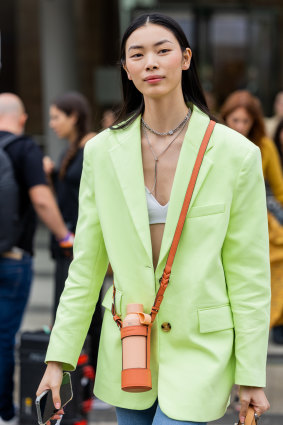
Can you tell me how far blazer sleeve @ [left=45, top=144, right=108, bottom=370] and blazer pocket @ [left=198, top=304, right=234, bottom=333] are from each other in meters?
0.37

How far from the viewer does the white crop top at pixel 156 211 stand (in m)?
2.40

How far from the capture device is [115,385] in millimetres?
2453

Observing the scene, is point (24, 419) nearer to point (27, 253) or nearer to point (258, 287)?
point (27, 253)

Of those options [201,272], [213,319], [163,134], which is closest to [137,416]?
[213,319]

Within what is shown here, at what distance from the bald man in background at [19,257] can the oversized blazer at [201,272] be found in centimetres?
226

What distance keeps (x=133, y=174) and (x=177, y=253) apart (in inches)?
10.6

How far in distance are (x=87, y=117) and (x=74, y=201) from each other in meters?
0.65

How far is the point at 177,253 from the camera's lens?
2.36 m

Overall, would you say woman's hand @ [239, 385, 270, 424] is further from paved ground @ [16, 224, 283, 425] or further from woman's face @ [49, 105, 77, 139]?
woman's face @ [49, 105, 77, 139]

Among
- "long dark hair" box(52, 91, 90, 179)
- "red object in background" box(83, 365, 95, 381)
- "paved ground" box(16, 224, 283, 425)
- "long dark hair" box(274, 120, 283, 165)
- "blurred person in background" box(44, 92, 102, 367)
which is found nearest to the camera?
"red object in background" box(83, 365, 95, 381)

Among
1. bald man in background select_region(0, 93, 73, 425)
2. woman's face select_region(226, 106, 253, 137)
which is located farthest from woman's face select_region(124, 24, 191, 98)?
woman's face select_region(226, 106, 253, 137)

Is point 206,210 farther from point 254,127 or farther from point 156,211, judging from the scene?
point 254,127

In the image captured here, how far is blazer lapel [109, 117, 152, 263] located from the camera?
7.74 feet

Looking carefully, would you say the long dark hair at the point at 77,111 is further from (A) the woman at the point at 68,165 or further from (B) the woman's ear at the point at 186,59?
(B) the woman's ear at the point at 186,59
